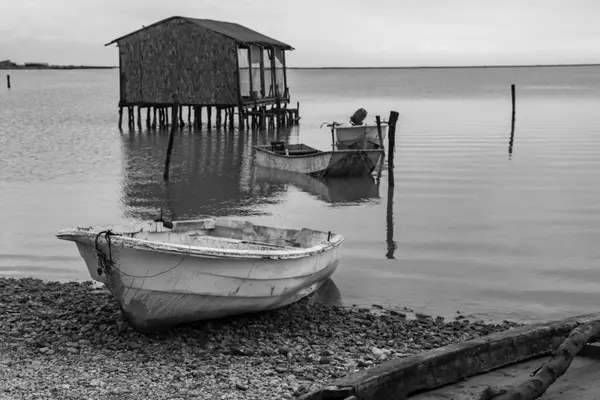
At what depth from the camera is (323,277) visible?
1106cm

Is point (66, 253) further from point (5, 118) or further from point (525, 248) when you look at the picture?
point (5, 118)

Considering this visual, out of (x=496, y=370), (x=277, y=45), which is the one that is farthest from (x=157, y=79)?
(x=496, y=370)

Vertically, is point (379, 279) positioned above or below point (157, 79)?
below

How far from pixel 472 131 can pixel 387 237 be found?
25503 mm

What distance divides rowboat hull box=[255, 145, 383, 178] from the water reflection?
112 centimetres

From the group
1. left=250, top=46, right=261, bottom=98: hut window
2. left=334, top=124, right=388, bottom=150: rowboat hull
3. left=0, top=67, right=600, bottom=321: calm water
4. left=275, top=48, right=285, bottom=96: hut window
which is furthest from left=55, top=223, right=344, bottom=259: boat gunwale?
left=275, top=48, right=285, bottom=96: hut window

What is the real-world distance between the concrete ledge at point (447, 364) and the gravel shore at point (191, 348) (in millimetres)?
1614

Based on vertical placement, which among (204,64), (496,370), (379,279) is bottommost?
(379,279)

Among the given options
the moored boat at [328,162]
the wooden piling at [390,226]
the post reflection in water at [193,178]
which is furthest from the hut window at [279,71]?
the wooden piling at [390,226]

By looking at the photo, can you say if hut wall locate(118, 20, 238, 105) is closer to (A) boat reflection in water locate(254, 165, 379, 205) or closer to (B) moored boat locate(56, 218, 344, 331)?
(A) boat reflection in water locate(254, 165, 379, 205)

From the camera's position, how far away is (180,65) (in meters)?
37.5

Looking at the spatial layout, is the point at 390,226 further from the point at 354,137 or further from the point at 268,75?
the point at 268,75

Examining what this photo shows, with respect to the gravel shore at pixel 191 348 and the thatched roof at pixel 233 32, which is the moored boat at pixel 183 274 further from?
the thatched roof at pixel 233 32

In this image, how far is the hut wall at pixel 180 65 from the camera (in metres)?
36.7
